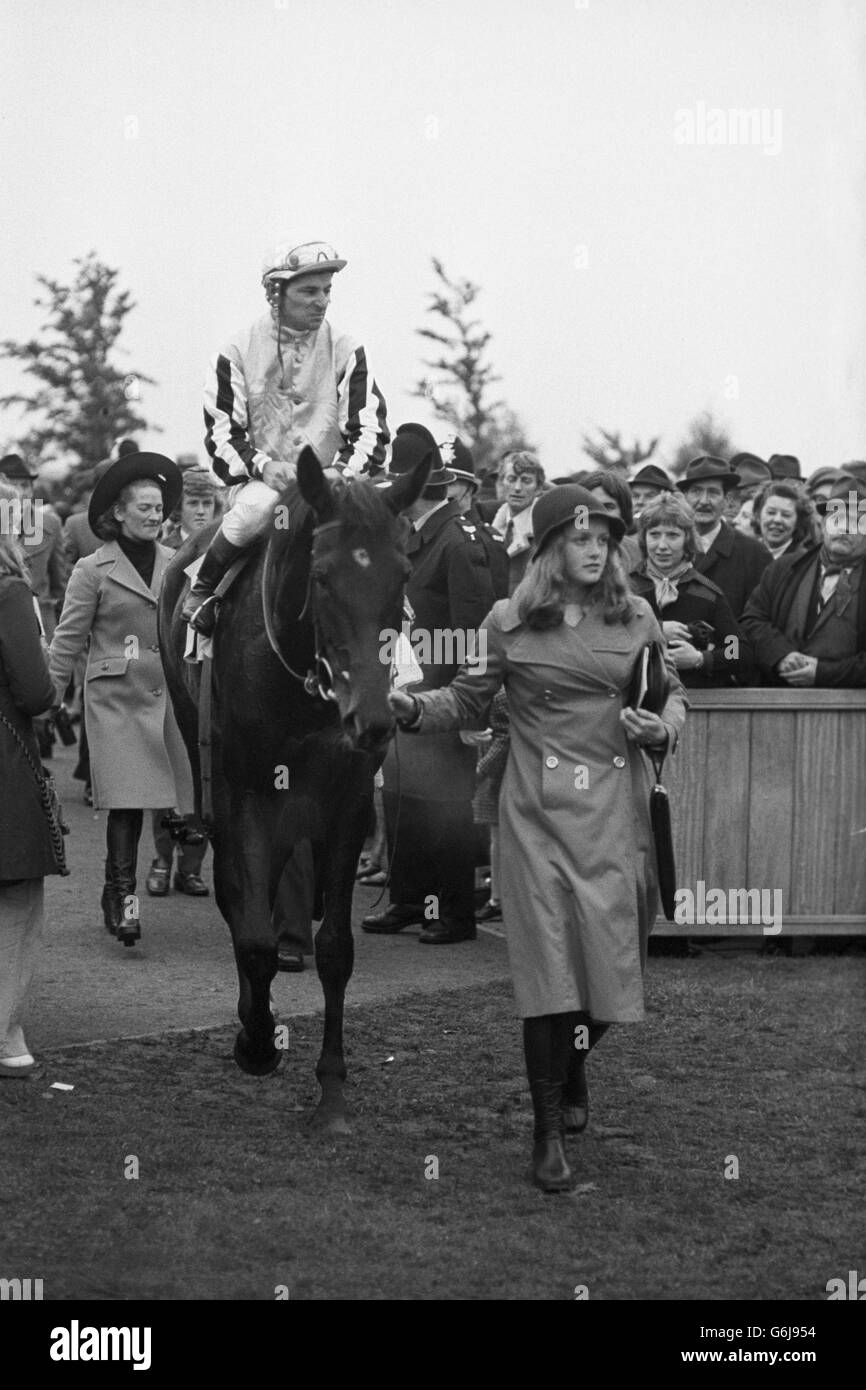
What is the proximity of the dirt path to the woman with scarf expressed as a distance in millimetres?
1830

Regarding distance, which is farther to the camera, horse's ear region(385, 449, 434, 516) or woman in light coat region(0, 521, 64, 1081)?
woman in light coat region(0, 521, 64, 1081)

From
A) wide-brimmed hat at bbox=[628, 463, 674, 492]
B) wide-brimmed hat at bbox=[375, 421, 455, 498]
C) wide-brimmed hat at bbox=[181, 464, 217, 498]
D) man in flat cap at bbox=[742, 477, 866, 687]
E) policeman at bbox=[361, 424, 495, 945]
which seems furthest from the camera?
wide-brimmed hat at bbox=[628, 463, 674, 492]

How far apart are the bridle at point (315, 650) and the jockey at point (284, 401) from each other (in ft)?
1.26

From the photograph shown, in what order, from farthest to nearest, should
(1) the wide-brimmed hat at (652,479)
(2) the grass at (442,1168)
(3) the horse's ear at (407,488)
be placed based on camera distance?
(1) the wide-brimmed hat at (652,479), (3) the horse's ear at (407,488), (2) the grass at (442,1168)

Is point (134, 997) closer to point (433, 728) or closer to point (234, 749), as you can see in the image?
point (234, 749)

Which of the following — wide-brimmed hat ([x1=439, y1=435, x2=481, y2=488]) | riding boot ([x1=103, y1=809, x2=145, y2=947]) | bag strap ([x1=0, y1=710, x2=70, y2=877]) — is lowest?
riding boot ([x1=103, y1=809, x2=145, y2=947])

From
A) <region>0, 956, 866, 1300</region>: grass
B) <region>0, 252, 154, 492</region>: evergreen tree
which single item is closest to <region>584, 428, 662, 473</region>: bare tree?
<region>0, 252, 154, 492</region>: evergreen tree

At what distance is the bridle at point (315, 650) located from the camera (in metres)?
6.21

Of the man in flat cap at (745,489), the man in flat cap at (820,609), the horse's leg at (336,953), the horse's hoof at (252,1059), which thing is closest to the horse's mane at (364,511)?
the horse's leg at (336,953)

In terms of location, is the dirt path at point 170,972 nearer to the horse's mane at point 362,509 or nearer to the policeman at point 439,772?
the policeman at point 439,772

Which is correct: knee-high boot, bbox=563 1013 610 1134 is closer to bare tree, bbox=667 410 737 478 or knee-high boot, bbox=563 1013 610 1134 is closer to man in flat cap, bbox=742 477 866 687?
man in flat cap, bbox=742 477 866 687

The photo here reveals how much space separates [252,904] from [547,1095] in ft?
4.56

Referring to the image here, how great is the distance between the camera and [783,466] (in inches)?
640

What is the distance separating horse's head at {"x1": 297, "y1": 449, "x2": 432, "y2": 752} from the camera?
19.5 ft
